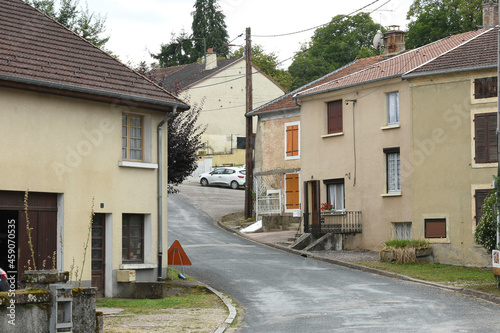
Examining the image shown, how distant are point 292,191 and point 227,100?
2072cm

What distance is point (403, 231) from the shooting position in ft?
95.7

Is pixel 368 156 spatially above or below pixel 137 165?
above

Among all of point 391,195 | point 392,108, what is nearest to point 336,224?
point 391,195

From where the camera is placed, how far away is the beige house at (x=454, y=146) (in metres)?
26.9

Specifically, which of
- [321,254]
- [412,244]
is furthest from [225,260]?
[412,244]

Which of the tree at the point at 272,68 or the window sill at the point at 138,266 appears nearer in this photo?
the window sill at the point at 138,266

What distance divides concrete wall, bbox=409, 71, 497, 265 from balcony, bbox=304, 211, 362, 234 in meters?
2.81

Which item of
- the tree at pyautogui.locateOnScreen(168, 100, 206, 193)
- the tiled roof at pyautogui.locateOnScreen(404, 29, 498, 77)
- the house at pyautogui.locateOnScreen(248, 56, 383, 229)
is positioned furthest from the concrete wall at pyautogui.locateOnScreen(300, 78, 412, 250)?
the tree at pyautogui.locateOnScreen(168, 100, 206, 193)

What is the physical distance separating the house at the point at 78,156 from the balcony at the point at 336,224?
989cm

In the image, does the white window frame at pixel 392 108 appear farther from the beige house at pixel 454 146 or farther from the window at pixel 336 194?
→ the window at pixel 336 194

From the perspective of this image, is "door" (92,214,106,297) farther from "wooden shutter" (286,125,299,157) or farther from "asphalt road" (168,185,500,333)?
"wooden shutter" (286,125,299,157)

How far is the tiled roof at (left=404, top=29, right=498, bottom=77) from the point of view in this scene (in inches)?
1067

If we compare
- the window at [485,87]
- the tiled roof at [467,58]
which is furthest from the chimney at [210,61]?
the window at [485,87]

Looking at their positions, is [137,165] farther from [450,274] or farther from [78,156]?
[450,274]
